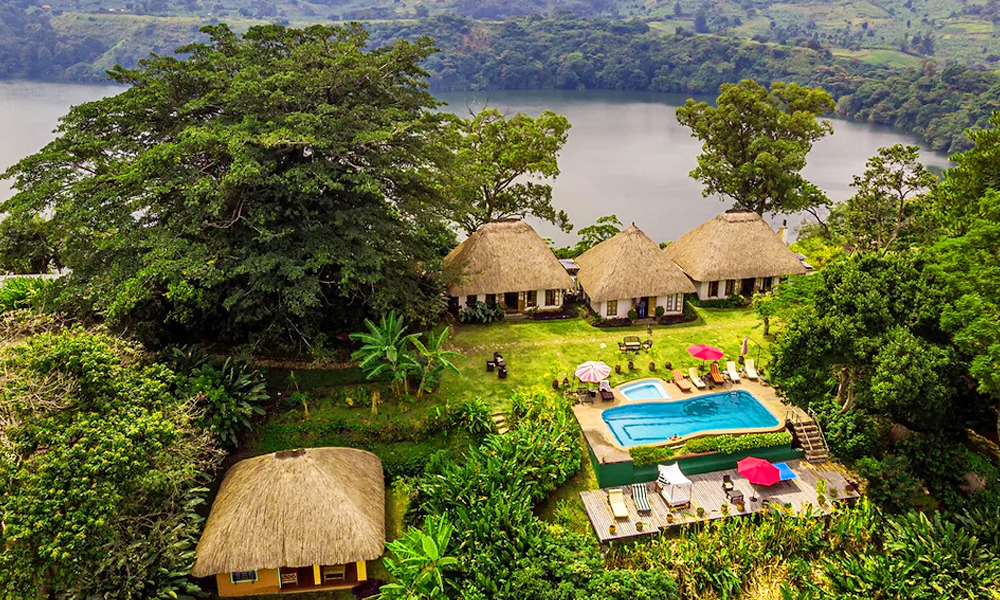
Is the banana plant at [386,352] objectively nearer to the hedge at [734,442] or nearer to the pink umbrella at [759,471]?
the hedge at [734,442]

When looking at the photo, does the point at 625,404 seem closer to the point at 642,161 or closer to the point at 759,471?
the point at 759,471

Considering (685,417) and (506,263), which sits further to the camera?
(506,263)

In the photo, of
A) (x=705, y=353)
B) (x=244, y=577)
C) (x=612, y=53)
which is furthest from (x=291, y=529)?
(x=612, y=53)

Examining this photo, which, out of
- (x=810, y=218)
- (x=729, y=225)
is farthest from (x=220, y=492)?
(x=810, y=218)

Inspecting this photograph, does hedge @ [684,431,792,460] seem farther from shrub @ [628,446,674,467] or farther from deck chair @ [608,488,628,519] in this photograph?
deck chair @ [608,488,628,519]

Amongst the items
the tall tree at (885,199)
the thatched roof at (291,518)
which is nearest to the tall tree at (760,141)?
the tall tree at (885,199)
